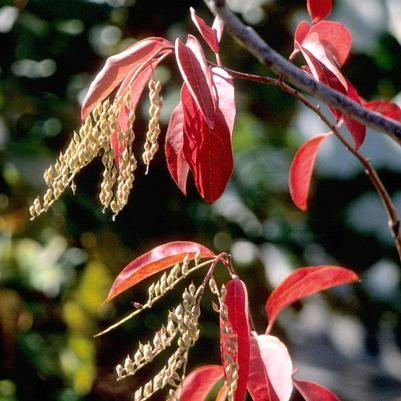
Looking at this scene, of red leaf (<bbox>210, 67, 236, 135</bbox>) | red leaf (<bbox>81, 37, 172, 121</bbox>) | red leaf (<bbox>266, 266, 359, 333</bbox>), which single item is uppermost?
red leaf (<bbox>81, 37, 172, 121</bbox>)

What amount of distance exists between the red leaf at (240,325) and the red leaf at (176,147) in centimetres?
13

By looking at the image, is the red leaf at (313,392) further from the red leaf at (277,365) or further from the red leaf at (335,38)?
the red leaf at (335,38)

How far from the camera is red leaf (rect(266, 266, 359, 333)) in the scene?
96 centimetres

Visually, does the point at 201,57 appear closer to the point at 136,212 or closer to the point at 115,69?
the point at 115,69

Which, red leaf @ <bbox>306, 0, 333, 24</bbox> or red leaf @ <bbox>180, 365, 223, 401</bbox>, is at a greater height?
red leaf @ <bbox>306, 0, 333, 24</bbox>

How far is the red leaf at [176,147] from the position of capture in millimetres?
872

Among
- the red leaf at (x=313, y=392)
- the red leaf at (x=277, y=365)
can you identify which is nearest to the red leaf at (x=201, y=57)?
the red leaf at (x=277, y=365)

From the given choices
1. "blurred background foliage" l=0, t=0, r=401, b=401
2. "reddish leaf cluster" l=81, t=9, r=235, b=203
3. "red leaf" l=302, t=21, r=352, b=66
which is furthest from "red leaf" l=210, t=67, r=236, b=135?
"blurred background foliage" l=0, t=0, r=401, b=401

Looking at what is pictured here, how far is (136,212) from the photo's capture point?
6.80 feet

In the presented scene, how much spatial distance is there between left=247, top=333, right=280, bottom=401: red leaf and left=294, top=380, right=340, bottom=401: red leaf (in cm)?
11

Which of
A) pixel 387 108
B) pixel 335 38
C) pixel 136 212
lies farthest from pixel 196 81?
pixel 136 212

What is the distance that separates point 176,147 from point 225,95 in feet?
0.33

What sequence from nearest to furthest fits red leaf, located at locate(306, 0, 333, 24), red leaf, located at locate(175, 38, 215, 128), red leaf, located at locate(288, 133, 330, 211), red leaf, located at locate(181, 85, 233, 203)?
red leaf, located at locate(175, 38, 215, 128) < red leaf, located at locate(181, 85, 233, 203) < red leaf, located at locate(306, 0, 333, 24) < red leaf, located at locate(288, 133, 330, 211)

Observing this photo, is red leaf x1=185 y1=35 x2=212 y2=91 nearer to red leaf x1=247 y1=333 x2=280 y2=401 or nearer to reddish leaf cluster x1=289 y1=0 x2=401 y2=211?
reddish leaf cluster x1=289 y1=0 x2=401 y2=211
